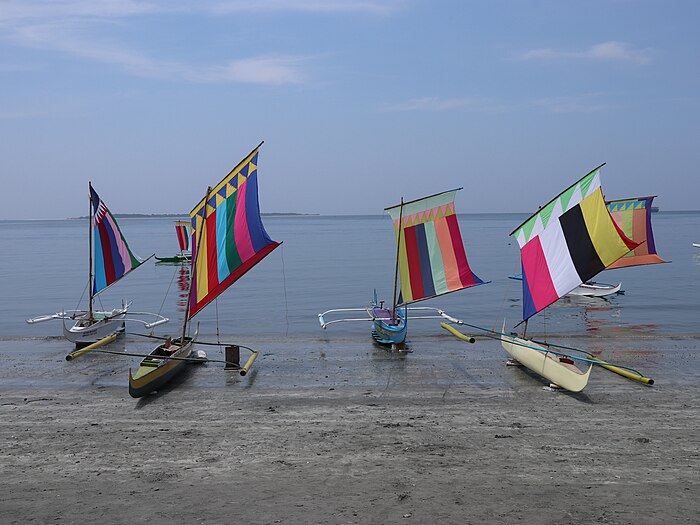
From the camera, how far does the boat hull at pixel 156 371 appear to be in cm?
1543

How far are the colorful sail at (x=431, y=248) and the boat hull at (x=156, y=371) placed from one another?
321 inches

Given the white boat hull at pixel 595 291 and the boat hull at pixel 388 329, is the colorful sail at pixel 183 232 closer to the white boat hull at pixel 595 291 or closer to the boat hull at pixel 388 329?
the white boat hull at pixel 595 291

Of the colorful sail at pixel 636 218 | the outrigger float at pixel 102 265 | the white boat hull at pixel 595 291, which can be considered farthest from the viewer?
the white boat hull at pixel 595 291

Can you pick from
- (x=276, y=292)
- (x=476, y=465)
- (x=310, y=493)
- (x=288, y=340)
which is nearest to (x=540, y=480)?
(x=476, y=465)

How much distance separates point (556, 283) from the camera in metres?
17.2

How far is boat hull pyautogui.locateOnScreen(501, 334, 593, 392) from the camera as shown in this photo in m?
15.6

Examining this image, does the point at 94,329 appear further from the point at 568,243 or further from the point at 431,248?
the point at 568,243

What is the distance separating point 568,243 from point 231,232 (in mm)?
9244

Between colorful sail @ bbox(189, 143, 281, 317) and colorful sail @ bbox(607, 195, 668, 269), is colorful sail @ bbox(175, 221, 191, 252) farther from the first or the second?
colorful sail @ bbox(189, 143, 281, 317)

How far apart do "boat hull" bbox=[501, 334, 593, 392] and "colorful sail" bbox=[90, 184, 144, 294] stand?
15.0m

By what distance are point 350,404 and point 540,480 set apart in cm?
553

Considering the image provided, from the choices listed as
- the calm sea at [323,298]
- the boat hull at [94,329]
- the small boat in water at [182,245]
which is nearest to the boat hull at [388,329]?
the calm sea at [323,298]

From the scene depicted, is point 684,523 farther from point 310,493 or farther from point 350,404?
point 350,404

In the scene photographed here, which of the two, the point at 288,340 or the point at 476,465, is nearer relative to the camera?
the point at 476,465
